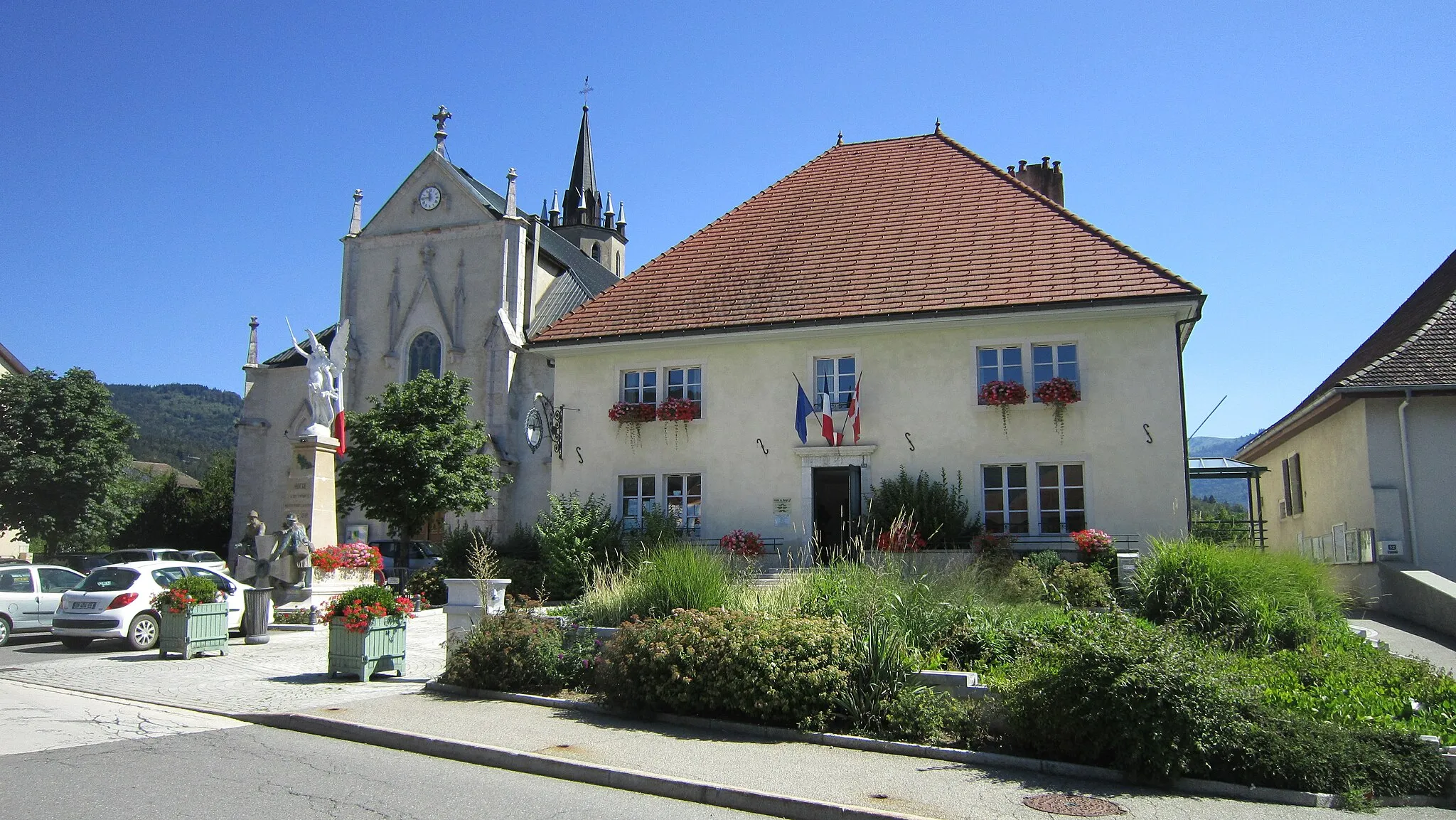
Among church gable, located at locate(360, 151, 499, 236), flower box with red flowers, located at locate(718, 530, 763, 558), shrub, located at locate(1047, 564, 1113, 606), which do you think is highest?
church gable, located at locate(360, 151, 499, 236)

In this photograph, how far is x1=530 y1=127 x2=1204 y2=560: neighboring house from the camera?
65.5 feet

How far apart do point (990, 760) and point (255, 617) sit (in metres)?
13.2

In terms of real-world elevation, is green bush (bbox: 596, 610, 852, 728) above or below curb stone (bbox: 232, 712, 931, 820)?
above

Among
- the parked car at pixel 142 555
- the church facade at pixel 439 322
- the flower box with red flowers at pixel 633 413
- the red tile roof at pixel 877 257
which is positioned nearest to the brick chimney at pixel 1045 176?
the red tile roof at pixel 877 257

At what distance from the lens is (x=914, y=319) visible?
2095 centimetres

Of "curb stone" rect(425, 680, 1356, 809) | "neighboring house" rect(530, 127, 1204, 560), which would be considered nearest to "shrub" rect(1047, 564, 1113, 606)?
"neighboring house" rect(530, 127, 1204, 560)

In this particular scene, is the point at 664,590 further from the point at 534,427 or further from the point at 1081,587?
the point at 534,427

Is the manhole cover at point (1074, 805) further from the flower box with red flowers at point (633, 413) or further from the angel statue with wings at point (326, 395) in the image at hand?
the angel statue with wings at point (326, 395)

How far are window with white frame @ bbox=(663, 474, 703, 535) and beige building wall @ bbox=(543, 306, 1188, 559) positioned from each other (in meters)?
0.20

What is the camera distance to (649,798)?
7.68 metres

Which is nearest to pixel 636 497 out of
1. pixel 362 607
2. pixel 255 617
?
pixel 255 617

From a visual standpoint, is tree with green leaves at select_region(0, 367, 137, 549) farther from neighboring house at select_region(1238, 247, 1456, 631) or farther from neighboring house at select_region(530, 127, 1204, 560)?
neighboring house at select_region(1238, 247, 1456, 631)

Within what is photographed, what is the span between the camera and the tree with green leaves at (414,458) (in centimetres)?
2662

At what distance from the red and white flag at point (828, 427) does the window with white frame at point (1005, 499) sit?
3.03 m
